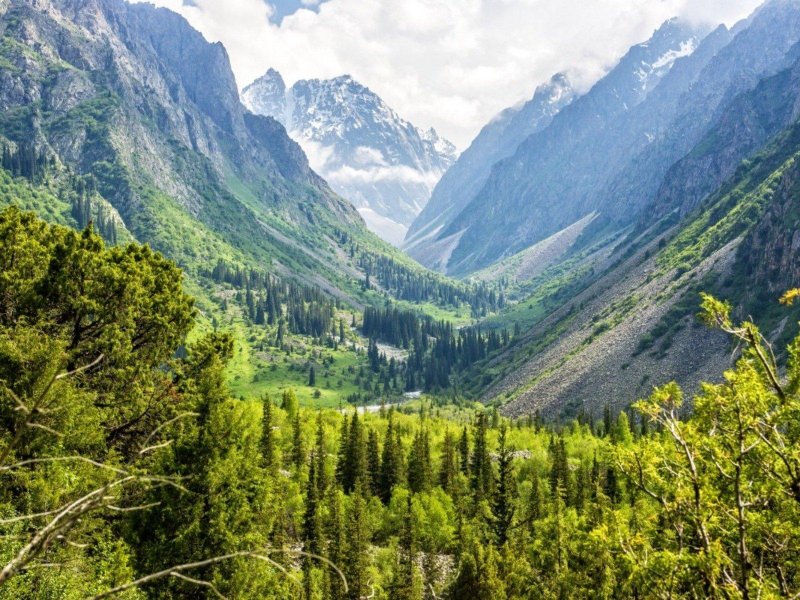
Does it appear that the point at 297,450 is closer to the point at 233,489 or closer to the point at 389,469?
the point at 389,469

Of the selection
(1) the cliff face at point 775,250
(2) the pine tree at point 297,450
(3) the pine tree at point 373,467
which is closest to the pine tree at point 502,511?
(3) the pine tree at point 373,467

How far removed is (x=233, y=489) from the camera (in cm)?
3036

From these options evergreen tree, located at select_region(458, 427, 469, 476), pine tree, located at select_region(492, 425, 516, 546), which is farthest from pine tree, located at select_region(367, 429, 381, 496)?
pine tree, located at select_region(492, 425, 516, 546)

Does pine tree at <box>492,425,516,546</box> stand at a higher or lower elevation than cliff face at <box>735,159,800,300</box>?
lower

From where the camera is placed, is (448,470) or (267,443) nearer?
(267,443)

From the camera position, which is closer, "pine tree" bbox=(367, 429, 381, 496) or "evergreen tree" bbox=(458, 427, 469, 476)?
"pine tree" bbox=(367, 429, 381, 496)

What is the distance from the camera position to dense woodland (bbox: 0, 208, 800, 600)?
1428 centimetres

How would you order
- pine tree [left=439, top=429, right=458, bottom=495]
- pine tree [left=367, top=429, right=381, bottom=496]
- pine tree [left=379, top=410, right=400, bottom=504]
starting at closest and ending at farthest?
1. pine tree [left=367, top=429, right=381, bottom=496]
2. pine tree [left=379, top=410, right=400, bottom=504]
3. pine tree [left=439, top=429, right=458, bottom=495]

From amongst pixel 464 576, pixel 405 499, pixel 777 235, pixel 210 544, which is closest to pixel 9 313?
pixel 210 544

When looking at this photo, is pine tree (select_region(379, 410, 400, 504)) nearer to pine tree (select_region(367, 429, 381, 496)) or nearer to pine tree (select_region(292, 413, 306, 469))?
pine tree (select_region(367, 429, 381, 496))

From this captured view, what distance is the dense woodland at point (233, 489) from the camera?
14.3 m

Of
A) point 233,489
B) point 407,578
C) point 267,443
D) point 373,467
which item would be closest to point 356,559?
Result: point 407,578

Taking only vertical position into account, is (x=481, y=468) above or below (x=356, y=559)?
above

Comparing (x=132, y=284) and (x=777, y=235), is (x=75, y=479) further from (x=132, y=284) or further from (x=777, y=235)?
(x=777, y=235)
